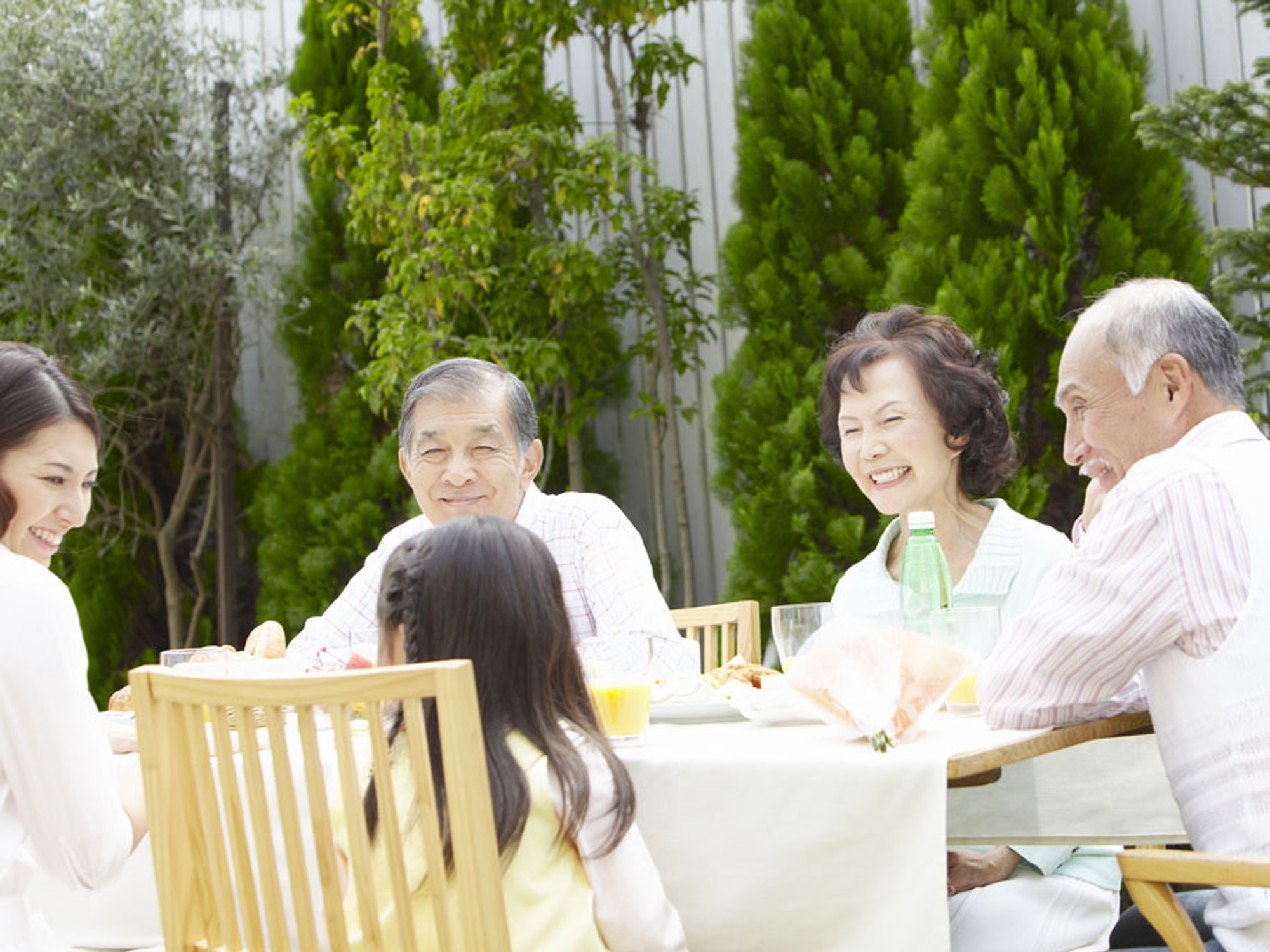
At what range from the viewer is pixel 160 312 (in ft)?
22.6

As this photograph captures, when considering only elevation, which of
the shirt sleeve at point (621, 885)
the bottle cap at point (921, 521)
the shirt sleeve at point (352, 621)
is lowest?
the shirt sleeve at point (621, 885)

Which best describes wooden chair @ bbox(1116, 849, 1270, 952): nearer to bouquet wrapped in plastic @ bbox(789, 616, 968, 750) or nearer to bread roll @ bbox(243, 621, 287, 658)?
bouquet wrapped in plastic @ bbox(789, 616, 968, 750)

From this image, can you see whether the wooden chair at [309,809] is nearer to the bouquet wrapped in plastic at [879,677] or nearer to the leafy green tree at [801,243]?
the bouquet wrapped in plastic at [879,677]

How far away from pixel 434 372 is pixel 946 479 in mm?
Result: 1033

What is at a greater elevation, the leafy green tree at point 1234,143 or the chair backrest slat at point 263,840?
the leafy green tree at point 1234,143

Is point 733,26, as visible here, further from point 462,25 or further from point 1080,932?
point 1080,932

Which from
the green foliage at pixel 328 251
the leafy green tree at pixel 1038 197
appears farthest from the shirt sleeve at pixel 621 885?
the green foliage at pixel 328 251

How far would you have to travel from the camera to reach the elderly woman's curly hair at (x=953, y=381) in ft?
9.50

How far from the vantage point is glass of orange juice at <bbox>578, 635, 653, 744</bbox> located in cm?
184

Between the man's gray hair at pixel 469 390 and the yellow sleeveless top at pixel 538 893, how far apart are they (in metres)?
1.53

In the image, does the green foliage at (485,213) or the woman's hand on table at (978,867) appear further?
the green foliage at (485,213)

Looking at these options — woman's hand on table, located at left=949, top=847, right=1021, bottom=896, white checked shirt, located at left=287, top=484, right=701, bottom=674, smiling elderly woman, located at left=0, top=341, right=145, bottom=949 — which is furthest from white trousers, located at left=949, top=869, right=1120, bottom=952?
smiling elderly woman, located at left=0, top=341, right=145, bottom=949

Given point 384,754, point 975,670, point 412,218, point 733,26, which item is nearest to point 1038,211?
point 733,26

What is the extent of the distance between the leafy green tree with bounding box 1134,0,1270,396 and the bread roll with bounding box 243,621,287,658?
251 cm
